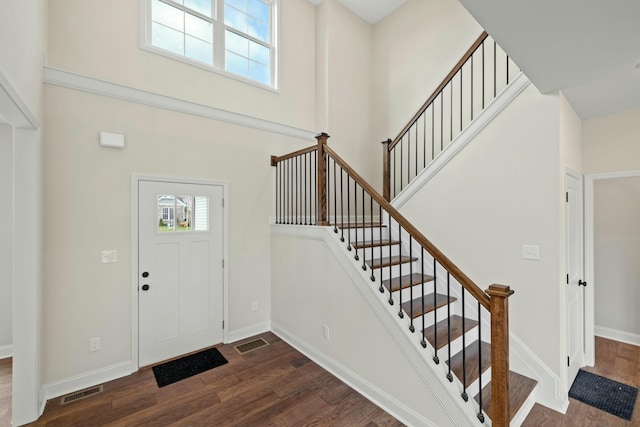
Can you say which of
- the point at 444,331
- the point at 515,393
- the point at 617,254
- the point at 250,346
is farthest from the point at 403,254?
the point at 617,254

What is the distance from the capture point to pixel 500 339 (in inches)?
71.3

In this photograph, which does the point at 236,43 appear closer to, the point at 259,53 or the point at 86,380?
the point at 259,53

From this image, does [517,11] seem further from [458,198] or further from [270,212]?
[270,212]

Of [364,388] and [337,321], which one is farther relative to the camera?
[337,321]

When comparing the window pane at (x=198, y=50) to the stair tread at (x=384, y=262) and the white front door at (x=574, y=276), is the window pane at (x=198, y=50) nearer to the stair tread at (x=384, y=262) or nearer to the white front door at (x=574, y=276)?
the stair tread at (x=384, y=262)

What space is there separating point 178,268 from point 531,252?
12.1 ft

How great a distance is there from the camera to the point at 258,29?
4.24 m

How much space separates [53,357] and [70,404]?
455 millimetres

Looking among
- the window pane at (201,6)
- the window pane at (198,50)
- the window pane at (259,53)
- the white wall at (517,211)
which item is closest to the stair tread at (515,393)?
the white wall at (517,211)

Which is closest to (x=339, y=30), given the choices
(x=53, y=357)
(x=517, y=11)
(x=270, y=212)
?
(x=270, y=212)

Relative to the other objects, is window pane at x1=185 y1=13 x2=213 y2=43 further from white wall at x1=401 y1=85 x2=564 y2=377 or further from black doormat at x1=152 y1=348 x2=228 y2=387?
black doormat at x1=152 y1=348 x2=228 y2=387

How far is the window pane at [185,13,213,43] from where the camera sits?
3.57m

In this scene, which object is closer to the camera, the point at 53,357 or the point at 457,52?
the point at 53,357

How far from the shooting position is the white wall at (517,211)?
2.49m
